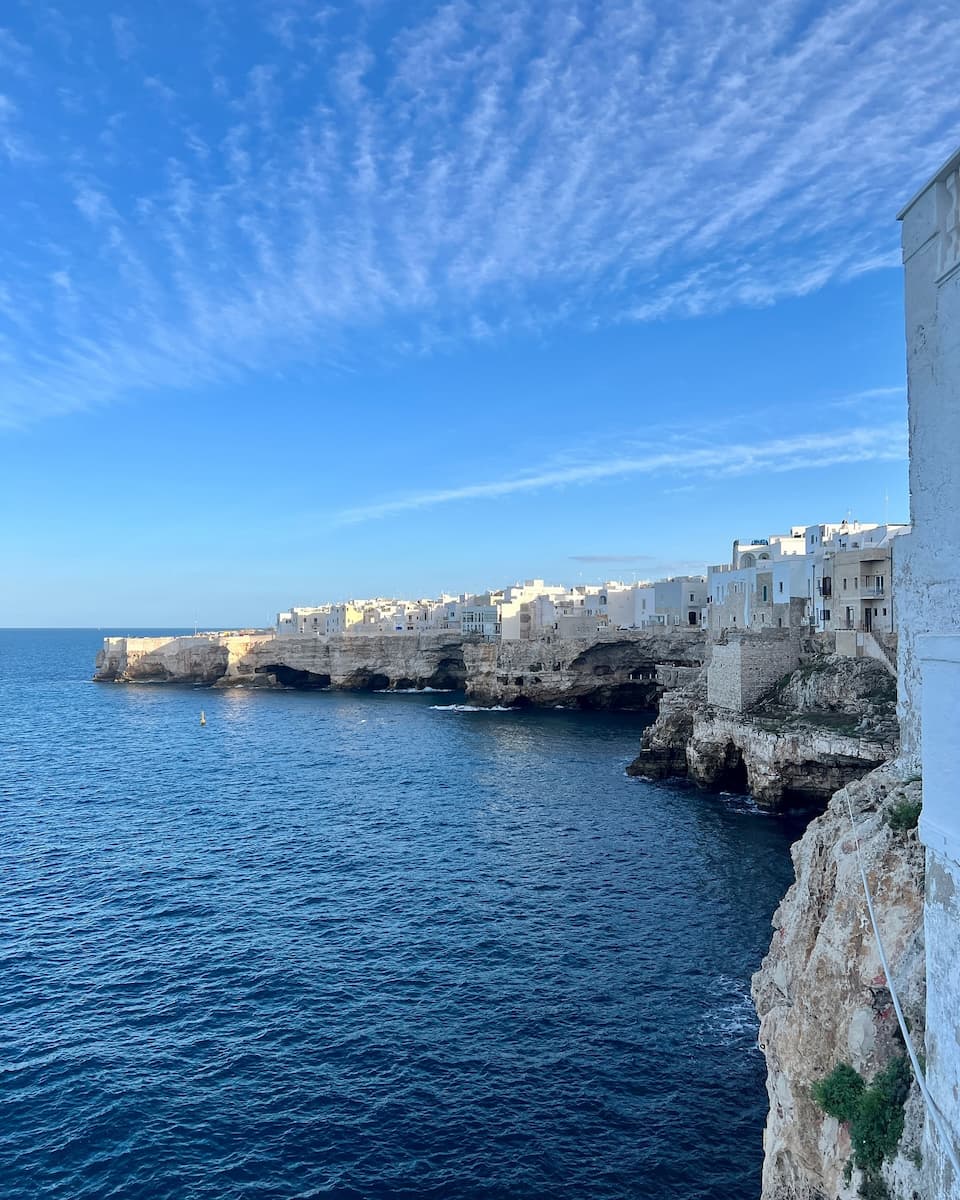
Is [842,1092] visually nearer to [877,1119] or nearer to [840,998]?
[877,1119]

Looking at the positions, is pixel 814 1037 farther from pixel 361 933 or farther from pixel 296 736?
pixel 296 736

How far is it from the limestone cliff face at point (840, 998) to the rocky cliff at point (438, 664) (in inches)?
1818

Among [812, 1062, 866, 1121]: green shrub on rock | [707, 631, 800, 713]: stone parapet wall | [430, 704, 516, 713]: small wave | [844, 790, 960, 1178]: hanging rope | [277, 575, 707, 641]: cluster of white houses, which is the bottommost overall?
[430, 704, 516, 713]: small wave

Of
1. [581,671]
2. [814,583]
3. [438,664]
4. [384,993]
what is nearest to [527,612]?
[438,664]

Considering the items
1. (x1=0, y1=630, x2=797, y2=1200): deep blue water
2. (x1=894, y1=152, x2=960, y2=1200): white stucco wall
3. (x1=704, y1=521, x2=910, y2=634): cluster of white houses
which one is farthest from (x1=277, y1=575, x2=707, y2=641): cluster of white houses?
(x1=894, y1=152, x2=960, y2=1200): white stucco wall

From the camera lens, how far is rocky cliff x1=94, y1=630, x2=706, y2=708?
79.3 metres

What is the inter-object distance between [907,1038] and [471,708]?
74.7 m

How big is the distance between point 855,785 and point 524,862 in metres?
18.2

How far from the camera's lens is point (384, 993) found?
68.5 ft

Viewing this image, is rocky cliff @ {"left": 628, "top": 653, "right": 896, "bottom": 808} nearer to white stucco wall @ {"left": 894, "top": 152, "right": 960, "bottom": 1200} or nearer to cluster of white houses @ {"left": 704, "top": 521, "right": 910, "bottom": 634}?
cluster of white houses @ {"left": 704, "top": 521, "right": 910, "bottom": 634}

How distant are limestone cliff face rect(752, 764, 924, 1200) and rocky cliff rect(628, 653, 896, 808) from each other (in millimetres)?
21778

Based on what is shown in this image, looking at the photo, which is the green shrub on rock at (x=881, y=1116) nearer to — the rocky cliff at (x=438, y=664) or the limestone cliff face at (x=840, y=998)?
the limestone cliff face at (x=840, y=998)

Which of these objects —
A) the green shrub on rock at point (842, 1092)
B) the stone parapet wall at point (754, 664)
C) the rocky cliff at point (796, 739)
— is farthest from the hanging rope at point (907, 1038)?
the stone parapet wall at point (754, 664)

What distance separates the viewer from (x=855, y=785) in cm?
1556
